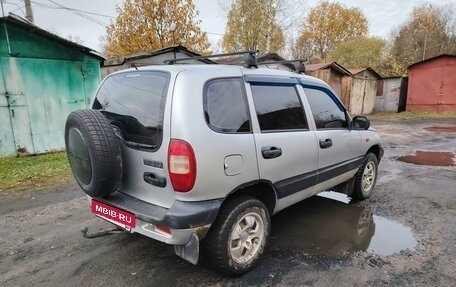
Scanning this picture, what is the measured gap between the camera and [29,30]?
776 cm

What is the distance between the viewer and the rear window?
250 centimetres

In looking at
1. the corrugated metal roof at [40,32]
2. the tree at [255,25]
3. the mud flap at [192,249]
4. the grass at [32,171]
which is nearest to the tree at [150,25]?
the tree at [255,25]

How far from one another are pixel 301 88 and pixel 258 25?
Answer: 2569 centimetres

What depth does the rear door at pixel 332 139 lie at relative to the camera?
3.57 m

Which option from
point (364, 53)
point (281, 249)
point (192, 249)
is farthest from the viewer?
point (364, 53)

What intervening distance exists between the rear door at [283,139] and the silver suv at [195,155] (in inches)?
0.4

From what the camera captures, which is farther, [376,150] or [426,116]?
[426,116]

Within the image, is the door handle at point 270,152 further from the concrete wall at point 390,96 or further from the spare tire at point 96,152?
the concrete wall at point 390,96

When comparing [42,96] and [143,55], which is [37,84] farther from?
[143,55]

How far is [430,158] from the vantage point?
7770 millimetres

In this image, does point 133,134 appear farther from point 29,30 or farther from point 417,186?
point 29,30

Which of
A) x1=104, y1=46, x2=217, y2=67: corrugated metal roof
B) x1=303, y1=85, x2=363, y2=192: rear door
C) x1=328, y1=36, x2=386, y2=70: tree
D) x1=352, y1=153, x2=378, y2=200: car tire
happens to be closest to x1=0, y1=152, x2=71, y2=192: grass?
x1=303, y1=85, x2=363, y2=192: rear door

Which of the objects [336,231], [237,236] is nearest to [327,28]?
[336,231]

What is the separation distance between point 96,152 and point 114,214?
23.5 inches
